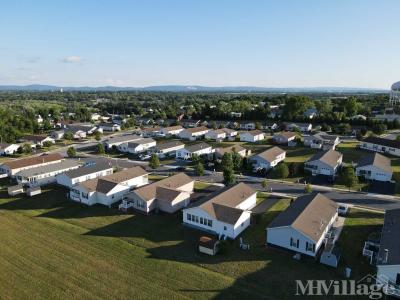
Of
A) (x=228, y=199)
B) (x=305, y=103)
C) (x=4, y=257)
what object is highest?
(x=305, y=103)

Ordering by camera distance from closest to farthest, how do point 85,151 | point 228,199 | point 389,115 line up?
point 228,199
point 85,151
point 389,115

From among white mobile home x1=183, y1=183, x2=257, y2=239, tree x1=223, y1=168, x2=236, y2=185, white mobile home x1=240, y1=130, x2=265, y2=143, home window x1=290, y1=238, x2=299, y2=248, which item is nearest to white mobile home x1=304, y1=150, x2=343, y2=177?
tree x1=223, y1=168, x2=236, y2=185

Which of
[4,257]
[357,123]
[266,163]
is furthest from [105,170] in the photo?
[357,123]

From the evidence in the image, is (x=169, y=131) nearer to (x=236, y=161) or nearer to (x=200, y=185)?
(x=236, y=161)

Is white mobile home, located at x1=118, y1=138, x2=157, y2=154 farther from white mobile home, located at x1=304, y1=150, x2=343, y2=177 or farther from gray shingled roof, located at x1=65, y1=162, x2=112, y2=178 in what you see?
white mobile home, located at x1=304, y1=150, x2=343, y2=177

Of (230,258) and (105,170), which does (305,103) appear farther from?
(230,258)

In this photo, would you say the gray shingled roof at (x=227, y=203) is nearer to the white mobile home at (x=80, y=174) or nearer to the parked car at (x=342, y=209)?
the parked car at (x=342, y=209)

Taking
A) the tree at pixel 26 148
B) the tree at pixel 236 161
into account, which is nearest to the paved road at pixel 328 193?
the tree at pixel 236 161

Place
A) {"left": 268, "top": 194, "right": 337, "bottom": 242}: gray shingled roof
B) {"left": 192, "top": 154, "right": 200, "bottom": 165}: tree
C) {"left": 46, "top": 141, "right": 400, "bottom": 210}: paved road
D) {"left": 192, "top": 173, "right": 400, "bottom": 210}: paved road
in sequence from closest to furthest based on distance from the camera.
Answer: {"left": 268, "top": 194, "right": 337, "bottom": 242}: gray shingled roof
{"left": 192, "top": 173, "right": 400, "bottom": 210}: paved road
{"left": 46, "top": 141, "right": 400, "bottom": 210}: paved road
{"left": 192, "top": 154, "right": 200, "bottom": 165}: tree
